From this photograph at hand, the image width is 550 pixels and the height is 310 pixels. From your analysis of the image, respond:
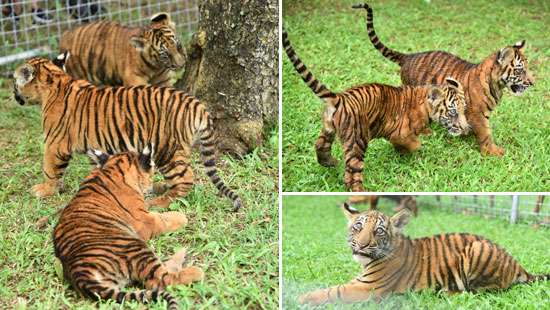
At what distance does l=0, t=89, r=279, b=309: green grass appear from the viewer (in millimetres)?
3869

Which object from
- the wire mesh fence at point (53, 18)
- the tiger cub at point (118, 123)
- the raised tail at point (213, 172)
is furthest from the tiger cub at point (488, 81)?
the wire mesh fence at point (53, 18)

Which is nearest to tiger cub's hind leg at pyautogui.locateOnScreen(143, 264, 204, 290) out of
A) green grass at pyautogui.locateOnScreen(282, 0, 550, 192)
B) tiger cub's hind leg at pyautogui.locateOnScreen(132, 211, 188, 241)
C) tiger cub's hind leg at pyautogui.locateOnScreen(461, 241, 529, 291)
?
tiger cub's hind leg at pyautogui.locateOnScreen(132, 211, 188, 241)

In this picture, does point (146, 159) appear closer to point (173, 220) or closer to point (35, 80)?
point (173, 220)

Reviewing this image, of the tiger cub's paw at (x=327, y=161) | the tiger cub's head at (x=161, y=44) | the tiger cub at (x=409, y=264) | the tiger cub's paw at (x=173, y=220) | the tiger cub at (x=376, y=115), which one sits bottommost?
the tiger cub at (x=409, y=264)

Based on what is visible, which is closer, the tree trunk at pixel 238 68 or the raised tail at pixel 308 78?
the raised tail at pixel 308 78

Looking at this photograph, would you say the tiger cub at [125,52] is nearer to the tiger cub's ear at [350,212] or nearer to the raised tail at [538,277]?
the tiger cub's ear at [350,212]

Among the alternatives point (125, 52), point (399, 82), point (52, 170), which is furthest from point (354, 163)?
point (125, 52)

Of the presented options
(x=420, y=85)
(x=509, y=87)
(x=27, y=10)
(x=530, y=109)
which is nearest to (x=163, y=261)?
(x=420, y=85)

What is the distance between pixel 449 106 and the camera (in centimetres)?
454

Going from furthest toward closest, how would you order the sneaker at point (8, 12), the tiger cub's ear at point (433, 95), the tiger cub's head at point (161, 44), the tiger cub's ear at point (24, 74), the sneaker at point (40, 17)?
1. the sneaker at point (8, 12)
2. the sneaker at point (40, 17)
3. the tiger cub's head at point (161, 44)
4. the tiger cub's ear at point (24, 74)
5. the tiger cub's ear at point (433, 95)

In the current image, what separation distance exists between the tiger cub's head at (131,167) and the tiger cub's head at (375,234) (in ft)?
4.03

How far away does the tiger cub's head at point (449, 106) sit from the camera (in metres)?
4.52

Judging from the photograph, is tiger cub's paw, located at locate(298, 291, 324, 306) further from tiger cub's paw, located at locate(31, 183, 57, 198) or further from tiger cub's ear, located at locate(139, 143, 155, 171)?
tiger cub's paw, located at locate(31, 183, 57, 198)

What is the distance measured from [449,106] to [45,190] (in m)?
2.63
